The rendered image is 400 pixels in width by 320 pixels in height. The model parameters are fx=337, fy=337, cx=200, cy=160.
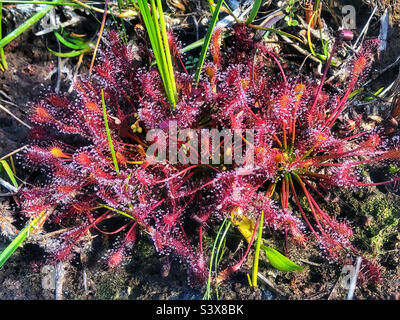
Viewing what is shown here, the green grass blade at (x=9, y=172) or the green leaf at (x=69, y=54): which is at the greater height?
the green leaf at (x=69, y=54)

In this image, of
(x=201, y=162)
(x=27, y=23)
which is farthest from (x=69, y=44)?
(x=201, y=162)

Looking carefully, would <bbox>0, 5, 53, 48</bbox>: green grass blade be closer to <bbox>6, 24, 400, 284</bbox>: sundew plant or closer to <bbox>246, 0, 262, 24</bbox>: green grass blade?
<bbox>6, 24, 400, 284</bbox>: sundew plant

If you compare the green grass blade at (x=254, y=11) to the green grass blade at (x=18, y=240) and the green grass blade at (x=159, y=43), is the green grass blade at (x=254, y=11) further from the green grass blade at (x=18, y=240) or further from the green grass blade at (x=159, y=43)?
the green grass blade at (x=18, y=240)

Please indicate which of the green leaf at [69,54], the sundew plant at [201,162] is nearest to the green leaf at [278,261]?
the sundew plant at [201,162]

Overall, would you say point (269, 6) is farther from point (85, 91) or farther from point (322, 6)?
point (85, 91)

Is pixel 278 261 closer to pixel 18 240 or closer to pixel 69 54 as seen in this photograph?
pixel 18 240

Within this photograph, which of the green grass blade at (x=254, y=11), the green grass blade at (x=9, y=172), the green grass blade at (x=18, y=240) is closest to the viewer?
the green grass blade at (x=18, y=240)
